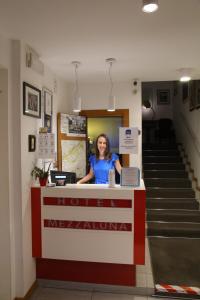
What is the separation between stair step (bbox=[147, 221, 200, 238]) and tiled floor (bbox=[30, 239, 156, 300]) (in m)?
1.41

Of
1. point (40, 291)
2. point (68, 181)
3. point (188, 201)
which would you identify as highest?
point (68, 181)

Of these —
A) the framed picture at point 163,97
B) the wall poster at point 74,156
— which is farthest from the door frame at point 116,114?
the framed picture at point 163,97

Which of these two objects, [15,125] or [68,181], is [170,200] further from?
[15,125]

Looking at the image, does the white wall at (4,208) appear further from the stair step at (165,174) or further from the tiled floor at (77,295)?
the stair step at (165,174)

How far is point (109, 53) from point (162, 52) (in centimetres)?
58

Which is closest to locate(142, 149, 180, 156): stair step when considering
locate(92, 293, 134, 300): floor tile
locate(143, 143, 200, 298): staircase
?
locate(143, 143, 200, 298): staircase

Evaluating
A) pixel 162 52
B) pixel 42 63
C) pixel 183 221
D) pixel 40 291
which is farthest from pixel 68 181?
pixel 183 221

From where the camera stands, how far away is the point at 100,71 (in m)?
3.56

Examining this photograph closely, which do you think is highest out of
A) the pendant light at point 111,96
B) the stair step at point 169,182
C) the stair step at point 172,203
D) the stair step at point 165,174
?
the pendant light at point 111,96

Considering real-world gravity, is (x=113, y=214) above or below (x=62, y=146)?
below

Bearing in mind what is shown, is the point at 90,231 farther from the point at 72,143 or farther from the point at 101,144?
the point at 72,143

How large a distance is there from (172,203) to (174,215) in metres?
0.37

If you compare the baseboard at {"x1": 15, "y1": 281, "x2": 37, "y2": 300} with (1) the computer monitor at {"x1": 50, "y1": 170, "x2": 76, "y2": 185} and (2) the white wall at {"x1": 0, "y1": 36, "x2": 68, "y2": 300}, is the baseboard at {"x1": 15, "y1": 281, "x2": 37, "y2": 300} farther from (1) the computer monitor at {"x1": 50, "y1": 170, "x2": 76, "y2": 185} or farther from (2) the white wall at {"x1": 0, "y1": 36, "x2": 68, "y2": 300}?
(1) the computer monitor at {"x1": 50, "y1": 170, "x2": 76, "y2": 185}

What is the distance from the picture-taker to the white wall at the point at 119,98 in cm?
427
